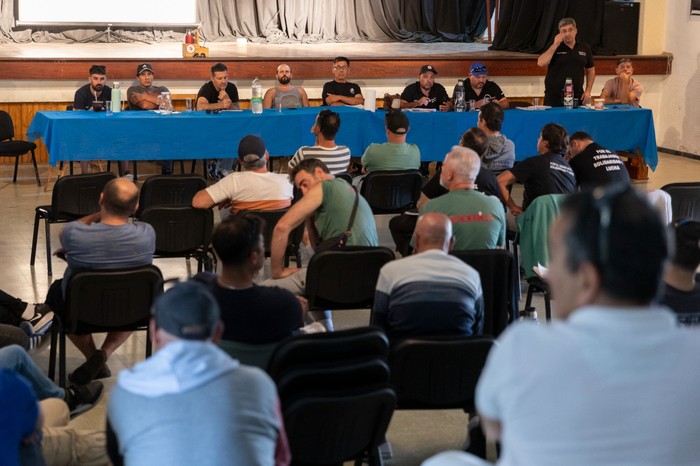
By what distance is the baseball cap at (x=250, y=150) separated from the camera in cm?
577

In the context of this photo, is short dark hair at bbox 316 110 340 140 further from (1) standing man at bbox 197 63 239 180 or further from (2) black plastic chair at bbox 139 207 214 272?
(1) standing man at bbox 197 63 239 180

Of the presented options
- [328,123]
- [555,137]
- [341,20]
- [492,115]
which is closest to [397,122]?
[328,123]

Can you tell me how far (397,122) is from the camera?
715 cm

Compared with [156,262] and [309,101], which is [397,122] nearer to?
[156,262]

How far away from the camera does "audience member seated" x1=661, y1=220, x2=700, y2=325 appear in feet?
12.2

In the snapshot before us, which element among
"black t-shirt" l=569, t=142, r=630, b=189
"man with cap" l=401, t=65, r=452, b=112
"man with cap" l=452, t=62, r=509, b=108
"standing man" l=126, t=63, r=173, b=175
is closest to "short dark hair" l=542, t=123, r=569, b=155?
"black t-shirt" l=569, t=142, r=630, b=189

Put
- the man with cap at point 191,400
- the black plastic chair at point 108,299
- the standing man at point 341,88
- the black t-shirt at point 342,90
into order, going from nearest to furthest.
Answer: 1. the man with cap at point 191,400
2. the black plastic chair at point 108,299
3. the standing man at point 341,88
4. the black t-shirt at point 342,90

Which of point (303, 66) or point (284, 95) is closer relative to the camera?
point (284, 95)

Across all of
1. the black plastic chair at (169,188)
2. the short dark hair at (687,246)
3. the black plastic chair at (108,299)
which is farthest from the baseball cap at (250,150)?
the short dark hair at (687,246)

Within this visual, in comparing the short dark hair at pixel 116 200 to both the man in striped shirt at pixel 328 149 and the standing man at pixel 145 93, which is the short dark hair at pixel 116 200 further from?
the standing man at pixel 145 93

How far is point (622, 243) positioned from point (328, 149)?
549cm

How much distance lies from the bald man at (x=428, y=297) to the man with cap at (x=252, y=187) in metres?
2.11

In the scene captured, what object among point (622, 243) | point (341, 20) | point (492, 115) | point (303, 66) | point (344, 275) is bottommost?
point (344, 275)

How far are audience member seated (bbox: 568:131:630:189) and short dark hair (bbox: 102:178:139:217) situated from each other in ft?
9.32
